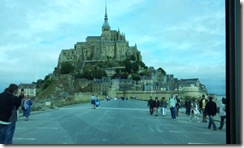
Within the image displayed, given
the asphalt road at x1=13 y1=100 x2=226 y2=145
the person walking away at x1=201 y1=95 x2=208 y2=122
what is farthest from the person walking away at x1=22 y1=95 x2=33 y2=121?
the person walking away at x1=201 y1=95 x2=208 y2=122

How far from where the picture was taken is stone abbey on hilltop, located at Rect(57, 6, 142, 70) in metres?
7.40

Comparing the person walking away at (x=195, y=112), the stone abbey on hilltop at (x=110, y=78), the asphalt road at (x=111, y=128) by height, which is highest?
the stone abbey on hilltop at (x=110, y=78)

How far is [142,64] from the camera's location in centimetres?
752

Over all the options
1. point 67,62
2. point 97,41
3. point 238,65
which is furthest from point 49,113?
point 238,65

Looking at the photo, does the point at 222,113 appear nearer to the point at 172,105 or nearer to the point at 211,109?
the point at 211,109

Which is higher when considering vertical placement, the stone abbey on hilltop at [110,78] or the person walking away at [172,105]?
the stone abbey on hilltop at [110,78]

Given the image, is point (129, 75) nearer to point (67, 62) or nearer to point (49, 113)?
point (67, 62)

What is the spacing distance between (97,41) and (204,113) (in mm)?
2854

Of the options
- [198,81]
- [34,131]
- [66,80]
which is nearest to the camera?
[34,131]

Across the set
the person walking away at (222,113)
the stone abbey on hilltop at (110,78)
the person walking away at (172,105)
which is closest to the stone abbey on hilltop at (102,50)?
the stone abbey on hilltop at (110,78)

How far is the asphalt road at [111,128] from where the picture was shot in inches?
252

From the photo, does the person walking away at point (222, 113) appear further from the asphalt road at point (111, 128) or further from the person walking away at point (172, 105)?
the person walking away at point (172, 105)

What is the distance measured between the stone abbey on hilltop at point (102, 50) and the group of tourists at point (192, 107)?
1097 millimetres

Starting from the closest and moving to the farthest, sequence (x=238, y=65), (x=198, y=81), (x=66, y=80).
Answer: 1. (x=238, y=65)
2. (x=198, y=81)
3. (x=66, y=80)
